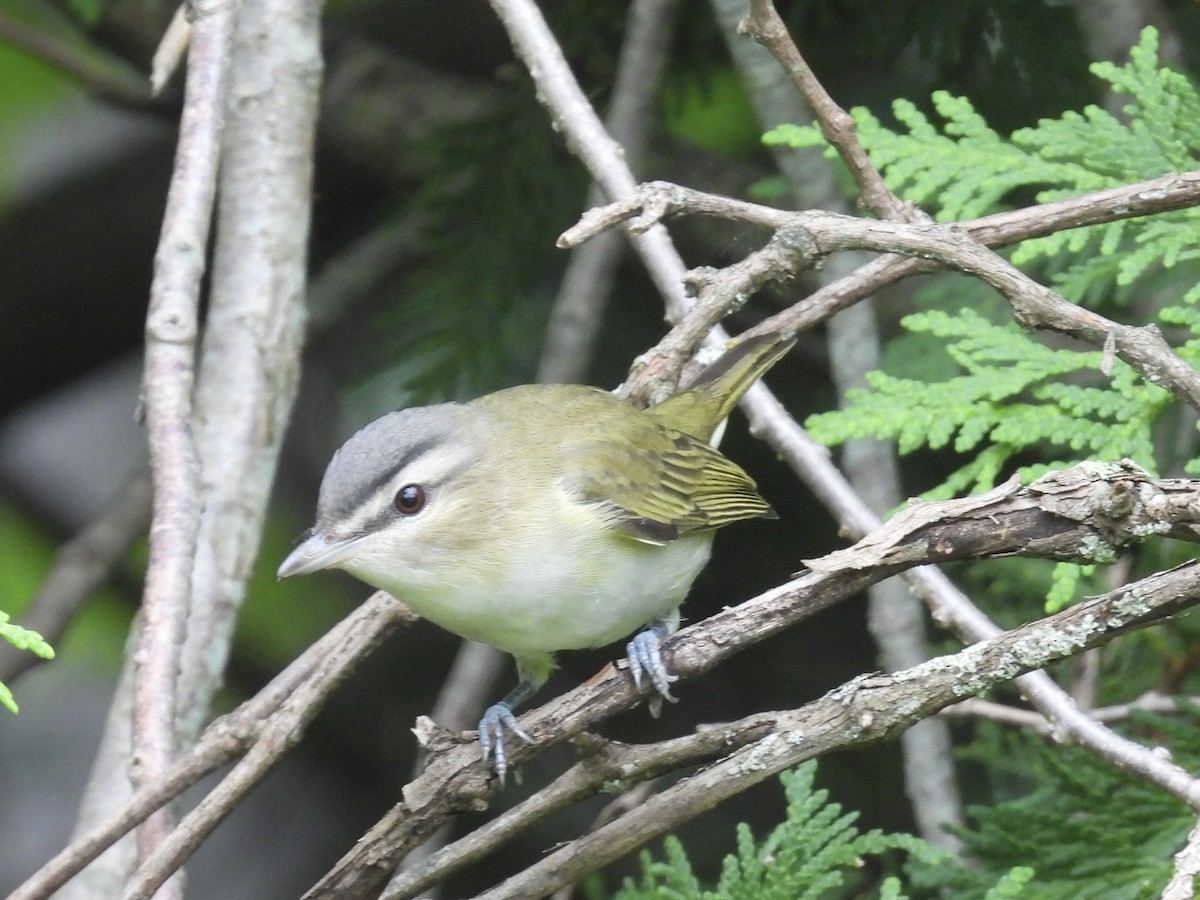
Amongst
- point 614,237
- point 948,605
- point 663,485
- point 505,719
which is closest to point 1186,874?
point 948,605

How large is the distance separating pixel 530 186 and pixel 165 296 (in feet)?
6.25

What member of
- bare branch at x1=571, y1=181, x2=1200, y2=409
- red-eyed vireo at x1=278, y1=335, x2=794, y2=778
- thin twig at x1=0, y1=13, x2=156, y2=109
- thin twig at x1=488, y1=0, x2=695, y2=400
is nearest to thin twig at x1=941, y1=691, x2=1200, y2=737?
red-eyed vireo at x1=278, y1=335, x2=794, y2=778

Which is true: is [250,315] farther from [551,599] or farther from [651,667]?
[651,667]

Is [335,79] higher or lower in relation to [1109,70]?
higher

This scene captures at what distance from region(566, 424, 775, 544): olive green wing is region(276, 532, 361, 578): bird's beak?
630 millimetres

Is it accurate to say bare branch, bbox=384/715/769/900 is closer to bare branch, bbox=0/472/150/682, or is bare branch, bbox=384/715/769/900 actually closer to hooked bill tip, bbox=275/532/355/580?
hooked bill tip, bbox=275/532/355/580

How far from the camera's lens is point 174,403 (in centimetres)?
274

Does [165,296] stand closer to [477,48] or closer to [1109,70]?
[1109,70]

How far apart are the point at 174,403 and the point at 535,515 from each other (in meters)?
0.82

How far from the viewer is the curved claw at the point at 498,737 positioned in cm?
219

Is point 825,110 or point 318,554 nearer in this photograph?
point 825,110

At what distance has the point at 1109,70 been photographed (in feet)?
9.38

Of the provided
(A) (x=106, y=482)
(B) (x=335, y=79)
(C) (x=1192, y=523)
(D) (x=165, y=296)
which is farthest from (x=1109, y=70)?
(A) (x=106, y=482)

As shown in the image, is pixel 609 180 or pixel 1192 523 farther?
pixel 609 180
